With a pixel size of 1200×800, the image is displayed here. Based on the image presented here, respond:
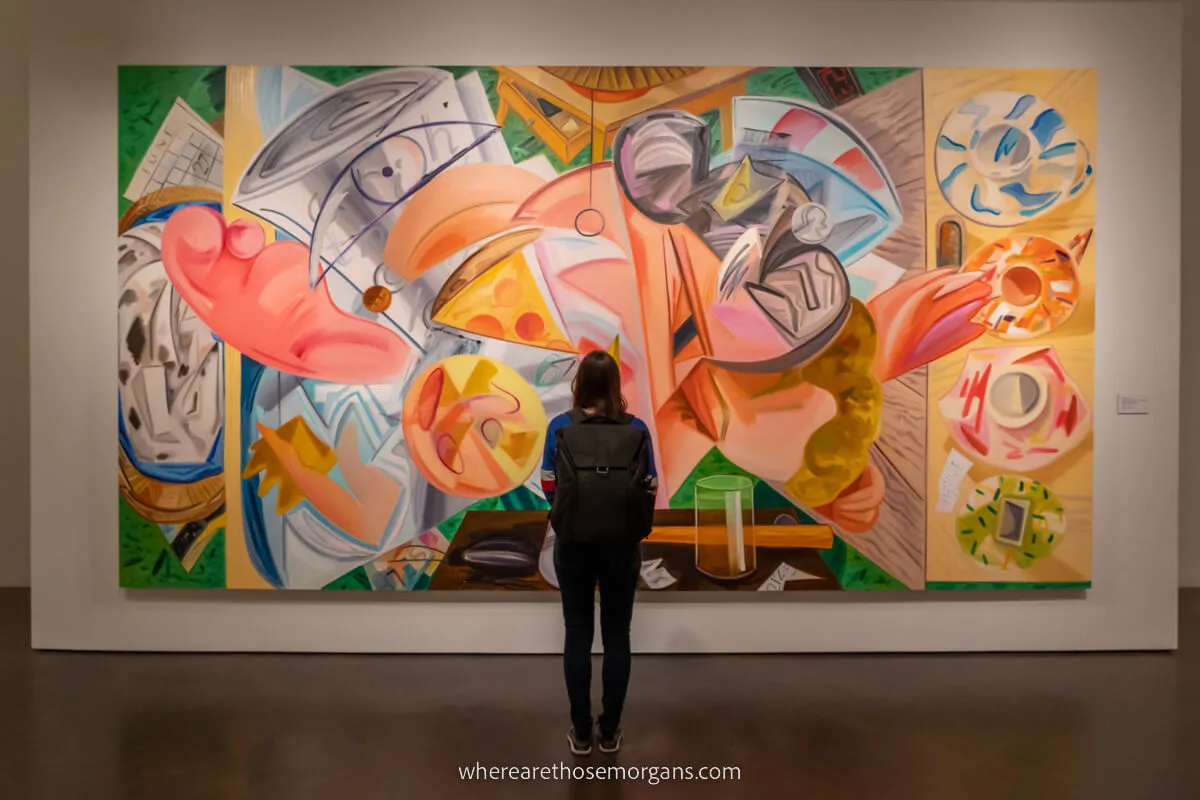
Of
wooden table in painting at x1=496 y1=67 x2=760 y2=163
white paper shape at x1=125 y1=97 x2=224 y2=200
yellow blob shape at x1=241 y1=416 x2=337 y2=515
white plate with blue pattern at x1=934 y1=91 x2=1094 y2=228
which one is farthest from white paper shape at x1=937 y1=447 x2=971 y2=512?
white paper shape at x1=125 y1=97 x2=224 y2=200

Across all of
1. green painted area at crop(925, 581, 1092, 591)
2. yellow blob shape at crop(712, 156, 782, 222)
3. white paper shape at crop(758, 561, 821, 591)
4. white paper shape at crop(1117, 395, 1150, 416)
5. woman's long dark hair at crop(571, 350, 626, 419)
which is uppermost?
yellow blob shape at crop(712, 156, 782, 222)

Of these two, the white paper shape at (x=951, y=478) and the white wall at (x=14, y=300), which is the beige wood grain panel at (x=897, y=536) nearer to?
the white paper shape at (x=951, y=478)

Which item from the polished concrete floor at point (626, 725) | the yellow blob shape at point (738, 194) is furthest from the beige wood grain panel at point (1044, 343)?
the yellow blob shape at point (738, 194)

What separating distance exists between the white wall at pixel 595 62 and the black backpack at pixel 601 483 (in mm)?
1319

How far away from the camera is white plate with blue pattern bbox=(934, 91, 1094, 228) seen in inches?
148

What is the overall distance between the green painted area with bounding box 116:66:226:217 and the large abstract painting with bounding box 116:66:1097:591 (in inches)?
0.6

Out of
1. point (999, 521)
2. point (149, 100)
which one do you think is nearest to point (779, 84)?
point (999, 521)

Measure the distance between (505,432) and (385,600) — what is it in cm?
102

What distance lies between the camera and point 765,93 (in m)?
3.75

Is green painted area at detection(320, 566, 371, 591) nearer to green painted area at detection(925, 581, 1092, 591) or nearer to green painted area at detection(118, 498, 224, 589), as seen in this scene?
green painted area at detection(118, 498, 224, 589)

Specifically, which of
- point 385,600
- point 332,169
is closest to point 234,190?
point 332,169

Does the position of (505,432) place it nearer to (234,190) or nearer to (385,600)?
(385,600)

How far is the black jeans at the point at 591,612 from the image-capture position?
2711 mm

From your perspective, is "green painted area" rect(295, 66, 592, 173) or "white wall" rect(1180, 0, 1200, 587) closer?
"green painted area" rect(295, 66, 592, 173)
